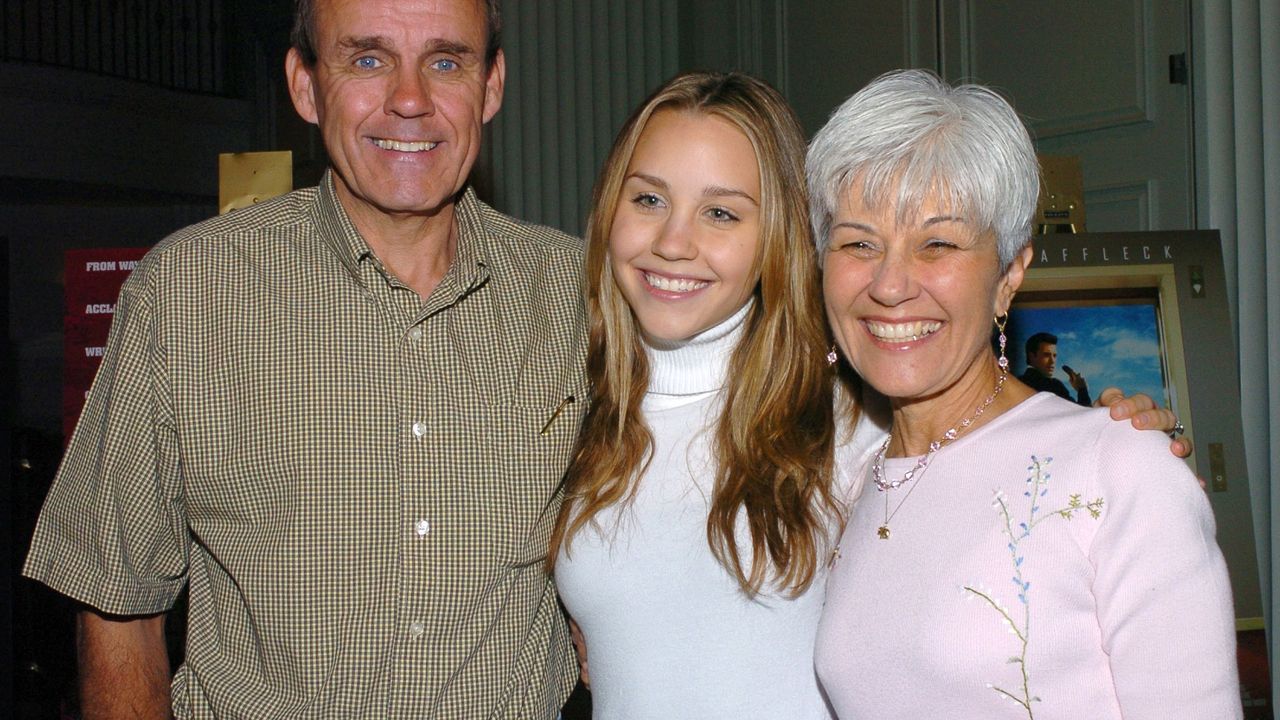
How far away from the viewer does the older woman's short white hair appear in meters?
1.59

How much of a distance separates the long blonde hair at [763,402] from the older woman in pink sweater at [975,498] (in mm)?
116

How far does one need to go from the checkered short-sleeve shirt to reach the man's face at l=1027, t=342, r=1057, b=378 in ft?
4.06

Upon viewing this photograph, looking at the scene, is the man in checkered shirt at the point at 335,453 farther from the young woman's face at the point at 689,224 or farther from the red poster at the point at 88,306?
the red poster at the point at 88,306

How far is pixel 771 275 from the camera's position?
1991 millimetres

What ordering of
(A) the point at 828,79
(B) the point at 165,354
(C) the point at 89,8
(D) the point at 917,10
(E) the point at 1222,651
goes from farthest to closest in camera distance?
(C) the point at 89,8, (A) the point at 828,79, (D) the point at 917,10, (B) the point at 165,354, (E) the point at 1222,651

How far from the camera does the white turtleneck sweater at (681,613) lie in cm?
183

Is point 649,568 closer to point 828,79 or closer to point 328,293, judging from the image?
point 328,293

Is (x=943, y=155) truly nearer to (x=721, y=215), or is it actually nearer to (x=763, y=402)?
(x=721, y=215)

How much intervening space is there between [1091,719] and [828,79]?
346cm

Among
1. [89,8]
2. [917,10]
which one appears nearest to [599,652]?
[917,10]

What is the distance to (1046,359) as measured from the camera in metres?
2.54

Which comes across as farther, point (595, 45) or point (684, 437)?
point (595, 45)

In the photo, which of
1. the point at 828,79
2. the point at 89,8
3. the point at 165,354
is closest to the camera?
the point at 165,354

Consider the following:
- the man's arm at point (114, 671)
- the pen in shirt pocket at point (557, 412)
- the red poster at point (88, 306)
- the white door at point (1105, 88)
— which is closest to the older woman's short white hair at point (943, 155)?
the pen in shirt pocket at point (557, 412)
